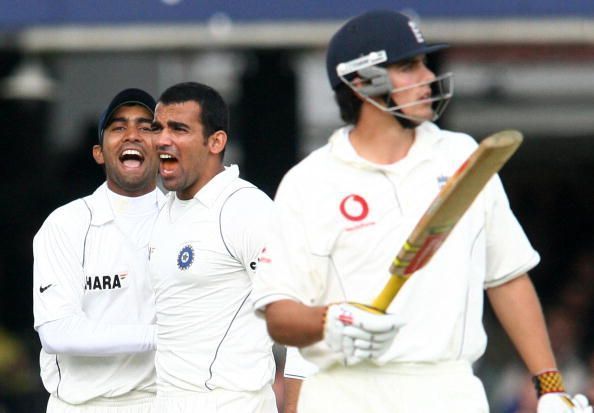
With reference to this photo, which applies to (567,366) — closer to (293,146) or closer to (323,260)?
(293,146)

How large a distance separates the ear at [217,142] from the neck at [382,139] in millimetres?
1146

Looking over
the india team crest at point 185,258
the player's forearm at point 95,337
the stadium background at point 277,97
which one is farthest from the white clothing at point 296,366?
the stadium background at point 277,97

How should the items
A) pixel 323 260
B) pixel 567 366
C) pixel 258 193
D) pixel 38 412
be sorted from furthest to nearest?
pixel 38 412, pixel 567 366, pixel 258 193, pixel 323 260

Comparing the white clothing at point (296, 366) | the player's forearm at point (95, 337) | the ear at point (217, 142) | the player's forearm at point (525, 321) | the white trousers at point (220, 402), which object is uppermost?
the ear at point (217, 142)

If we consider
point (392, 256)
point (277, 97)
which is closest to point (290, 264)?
point (392, 256)

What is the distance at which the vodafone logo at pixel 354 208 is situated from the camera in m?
4.03

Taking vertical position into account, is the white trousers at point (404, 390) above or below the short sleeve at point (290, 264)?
below

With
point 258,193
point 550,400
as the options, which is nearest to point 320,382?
point 550,400

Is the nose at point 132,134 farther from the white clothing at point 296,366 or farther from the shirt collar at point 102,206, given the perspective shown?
the white clothing at point 296,366

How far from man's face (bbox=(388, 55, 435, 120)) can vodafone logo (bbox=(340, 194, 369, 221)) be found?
286 mm

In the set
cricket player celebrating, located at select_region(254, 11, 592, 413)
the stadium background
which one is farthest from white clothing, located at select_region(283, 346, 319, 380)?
the stadium background

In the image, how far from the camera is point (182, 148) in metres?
5.16

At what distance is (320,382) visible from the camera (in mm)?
4148

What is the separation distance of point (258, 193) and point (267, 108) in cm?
540
